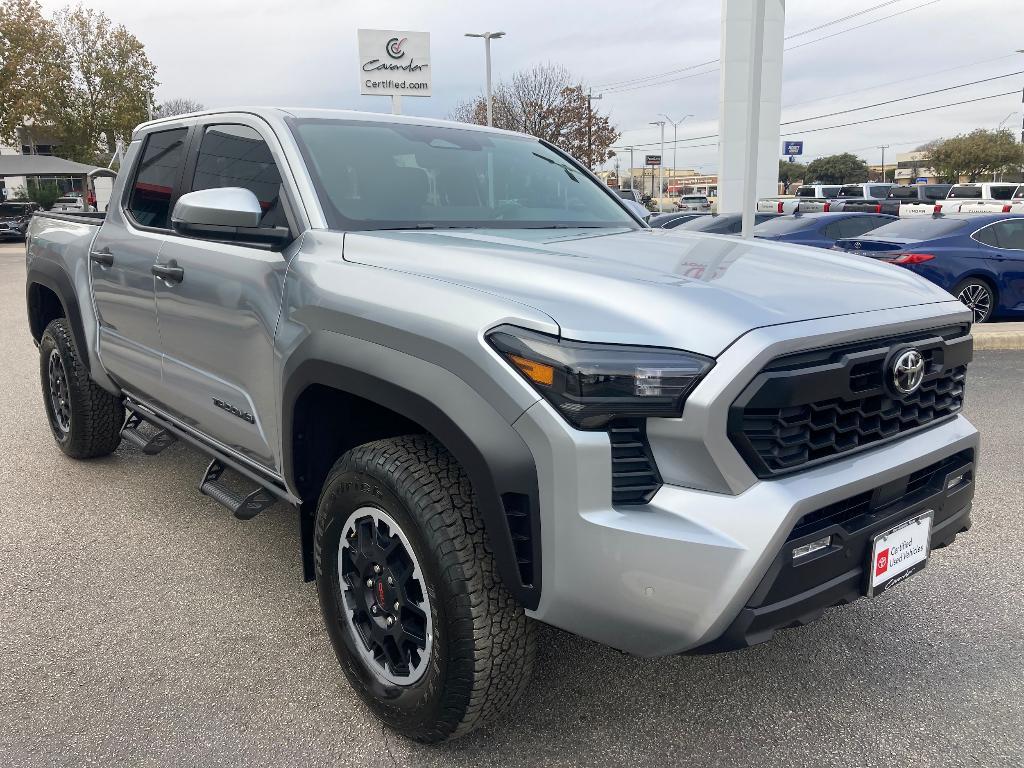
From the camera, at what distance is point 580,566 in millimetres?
1987

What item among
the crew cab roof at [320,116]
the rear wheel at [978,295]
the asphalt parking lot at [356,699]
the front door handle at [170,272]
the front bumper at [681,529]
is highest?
the crew cab roof at [320,116]

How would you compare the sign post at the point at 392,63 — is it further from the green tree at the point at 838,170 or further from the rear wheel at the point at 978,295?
the green tree at the point at 838,170

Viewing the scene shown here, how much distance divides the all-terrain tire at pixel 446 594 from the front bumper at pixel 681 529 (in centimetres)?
21

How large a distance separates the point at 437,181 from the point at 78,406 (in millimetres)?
2768

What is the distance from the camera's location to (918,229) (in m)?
11.0

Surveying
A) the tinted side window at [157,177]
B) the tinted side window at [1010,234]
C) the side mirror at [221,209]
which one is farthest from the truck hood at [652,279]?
the tinted side window at [1010,234]

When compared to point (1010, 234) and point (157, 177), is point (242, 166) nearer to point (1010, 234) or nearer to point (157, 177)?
point (157, 177)

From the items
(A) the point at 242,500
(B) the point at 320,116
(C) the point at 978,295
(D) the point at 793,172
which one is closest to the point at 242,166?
A: (B) the point at 320,116

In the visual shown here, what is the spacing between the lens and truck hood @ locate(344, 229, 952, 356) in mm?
2027

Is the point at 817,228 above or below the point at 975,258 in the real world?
above

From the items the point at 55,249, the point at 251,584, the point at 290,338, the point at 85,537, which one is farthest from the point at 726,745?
the point at 55,249

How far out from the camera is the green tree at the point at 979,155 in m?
56.1

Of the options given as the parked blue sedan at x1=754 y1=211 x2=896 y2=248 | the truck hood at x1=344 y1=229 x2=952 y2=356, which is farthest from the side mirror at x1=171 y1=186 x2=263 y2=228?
the parked blue sedan at x1=754 y1=211 x2=896 y2=248

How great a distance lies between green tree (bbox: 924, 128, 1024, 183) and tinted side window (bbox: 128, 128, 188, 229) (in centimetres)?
6201
